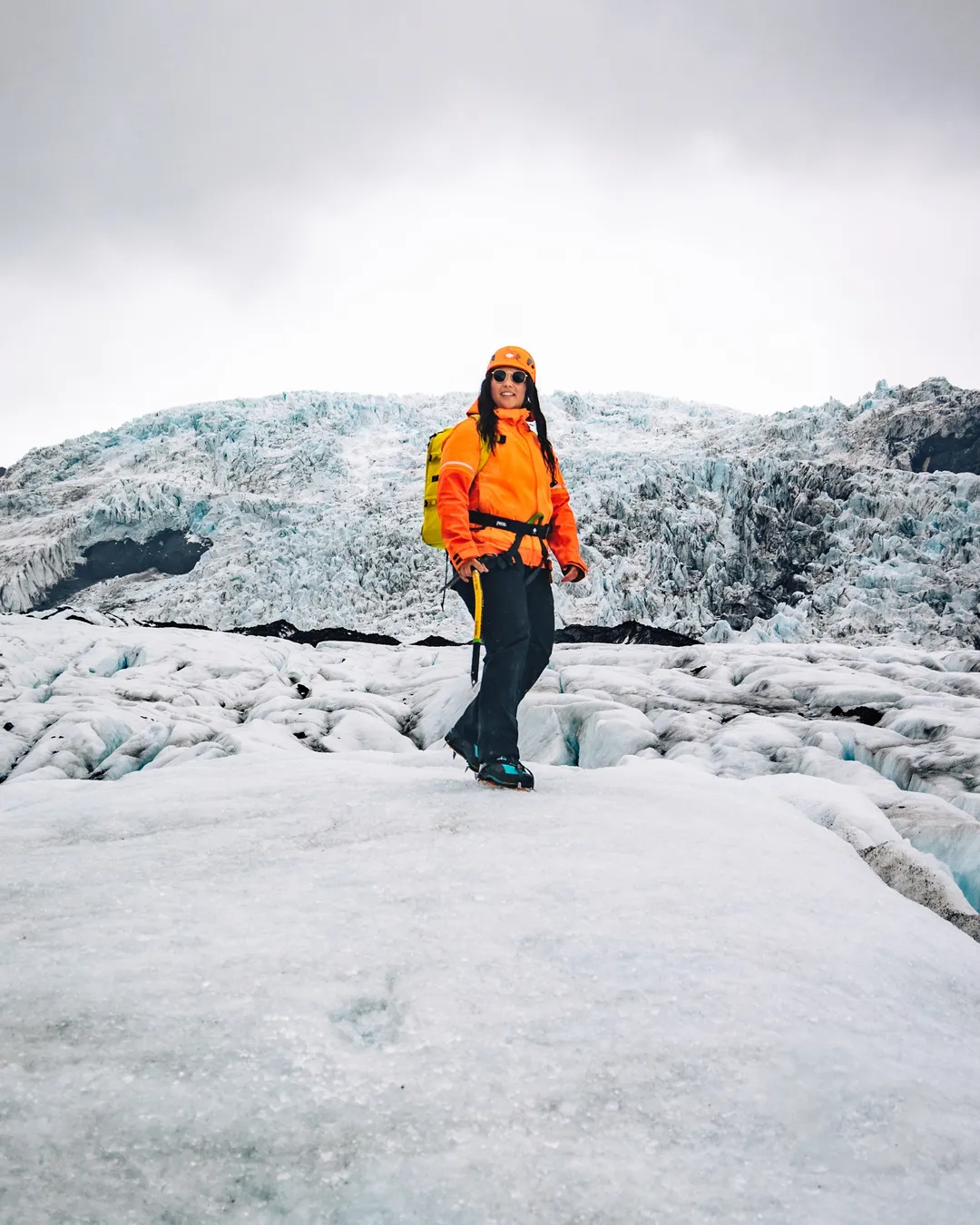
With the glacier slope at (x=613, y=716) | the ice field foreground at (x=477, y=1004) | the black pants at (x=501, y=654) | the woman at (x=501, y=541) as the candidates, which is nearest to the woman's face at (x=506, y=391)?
the woman at (x=501, y=541)

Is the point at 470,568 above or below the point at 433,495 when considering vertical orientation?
below

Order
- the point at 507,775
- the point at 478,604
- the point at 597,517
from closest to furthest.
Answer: the point at 507,775 < the point at 478,604 < the point at 597,517

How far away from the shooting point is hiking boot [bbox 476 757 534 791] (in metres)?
2.73

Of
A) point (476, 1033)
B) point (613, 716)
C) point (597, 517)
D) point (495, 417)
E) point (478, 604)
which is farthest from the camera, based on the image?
point (597, 517)

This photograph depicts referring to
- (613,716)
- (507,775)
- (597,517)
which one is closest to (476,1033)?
(507,775)

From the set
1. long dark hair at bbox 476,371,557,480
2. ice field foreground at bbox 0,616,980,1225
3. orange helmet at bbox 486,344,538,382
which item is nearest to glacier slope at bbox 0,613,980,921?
ice field foreground at bbox 0,616,980,1225

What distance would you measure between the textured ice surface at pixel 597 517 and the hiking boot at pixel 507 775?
493 inches

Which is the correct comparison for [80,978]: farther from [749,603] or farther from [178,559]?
[178,559]

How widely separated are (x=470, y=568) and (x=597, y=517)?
19.8 m

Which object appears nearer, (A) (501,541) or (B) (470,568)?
(B) (470,568)

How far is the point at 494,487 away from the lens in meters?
2.93

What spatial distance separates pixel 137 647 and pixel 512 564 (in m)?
9.16

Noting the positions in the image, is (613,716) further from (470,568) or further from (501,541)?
(470,568)

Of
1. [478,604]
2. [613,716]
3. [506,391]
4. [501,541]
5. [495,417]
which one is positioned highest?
[506,391]
